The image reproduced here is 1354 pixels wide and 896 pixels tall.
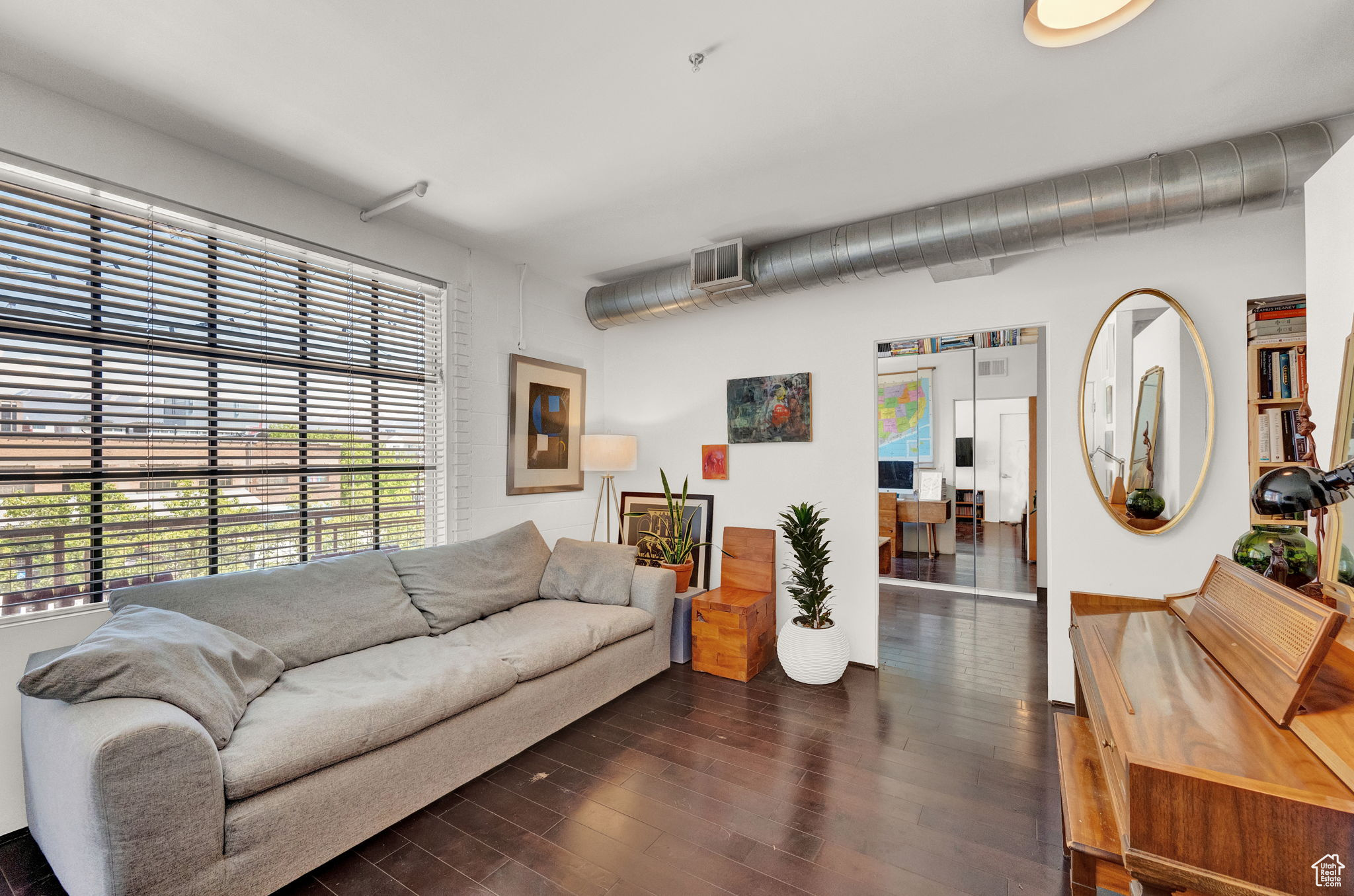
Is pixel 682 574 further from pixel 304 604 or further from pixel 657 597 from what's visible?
pixel 304 604

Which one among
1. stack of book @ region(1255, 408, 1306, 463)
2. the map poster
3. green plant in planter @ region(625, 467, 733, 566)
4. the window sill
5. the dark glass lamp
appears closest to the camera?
the dark glass lamp

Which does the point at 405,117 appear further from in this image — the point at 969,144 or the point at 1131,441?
the point at 1131,441

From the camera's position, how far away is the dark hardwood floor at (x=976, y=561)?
243 inches

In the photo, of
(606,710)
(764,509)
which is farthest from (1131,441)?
(606,710)

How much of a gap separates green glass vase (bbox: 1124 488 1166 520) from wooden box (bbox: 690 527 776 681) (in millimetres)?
2067

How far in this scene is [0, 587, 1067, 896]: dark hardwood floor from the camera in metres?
1.93

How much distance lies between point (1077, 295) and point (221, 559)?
182 inches

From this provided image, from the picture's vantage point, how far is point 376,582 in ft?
9.91

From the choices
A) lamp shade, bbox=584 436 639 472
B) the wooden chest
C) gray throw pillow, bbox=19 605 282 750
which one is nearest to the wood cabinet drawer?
the wooden chest

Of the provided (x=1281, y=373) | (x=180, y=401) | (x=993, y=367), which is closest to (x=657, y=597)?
(x=180, y=401)

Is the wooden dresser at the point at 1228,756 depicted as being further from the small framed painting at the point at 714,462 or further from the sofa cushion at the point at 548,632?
the small framed painting at the point at 714,462

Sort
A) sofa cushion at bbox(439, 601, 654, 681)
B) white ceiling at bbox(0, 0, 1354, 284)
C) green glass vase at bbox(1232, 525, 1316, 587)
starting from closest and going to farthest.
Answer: green glass vase at bbox(1232, 525, 1316, 587) → white ceiling at bbox(0, 0, 1354, 284) → sofa cushion at bbox(439, 601, 654, 681)

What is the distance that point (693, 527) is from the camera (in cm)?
457

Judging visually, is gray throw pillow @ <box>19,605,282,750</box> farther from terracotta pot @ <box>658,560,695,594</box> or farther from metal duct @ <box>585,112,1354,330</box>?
metal duct @ <box>585,112,1354,330</box>
